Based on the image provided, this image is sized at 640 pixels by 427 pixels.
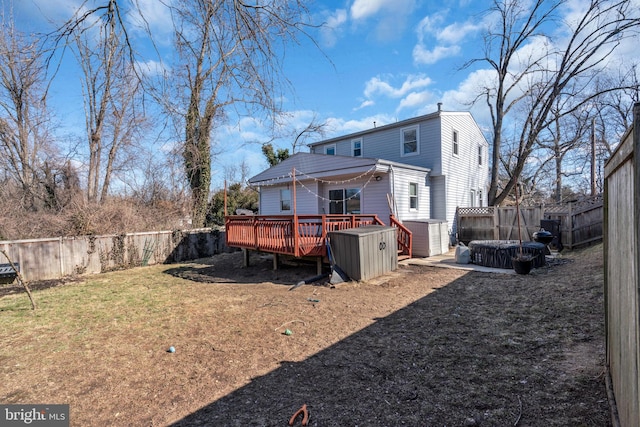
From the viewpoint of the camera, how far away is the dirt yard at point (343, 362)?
2.64 m

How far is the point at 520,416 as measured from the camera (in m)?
2.45

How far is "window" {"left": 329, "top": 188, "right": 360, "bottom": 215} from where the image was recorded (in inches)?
504

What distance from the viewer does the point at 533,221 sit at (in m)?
12.2

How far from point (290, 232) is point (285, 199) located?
713 centimetres

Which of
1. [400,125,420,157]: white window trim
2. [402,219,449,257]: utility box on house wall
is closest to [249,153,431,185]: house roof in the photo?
[400,125,420,157]: white window trim

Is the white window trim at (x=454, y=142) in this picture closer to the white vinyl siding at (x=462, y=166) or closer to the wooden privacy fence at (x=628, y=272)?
the white vinyl siding at (x=462, y=166)

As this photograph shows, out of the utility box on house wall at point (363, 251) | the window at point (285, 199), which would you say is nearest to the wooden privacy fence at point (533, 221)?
the utility box on house wall at point (363, 251)

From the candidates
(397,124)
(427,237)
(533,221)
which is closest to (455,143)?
(397,124)

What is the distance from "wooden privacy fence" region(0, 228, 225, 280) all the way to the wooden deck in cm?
355

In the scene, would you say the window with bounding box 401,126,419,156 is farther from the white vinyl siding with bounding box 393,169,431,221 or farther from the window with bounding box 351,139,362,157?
the window with bounding box 351,139,362,157

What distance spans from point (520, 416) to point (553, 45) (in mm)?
19757

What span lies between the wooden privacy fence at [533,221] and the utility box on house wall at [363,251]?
7.30 meters

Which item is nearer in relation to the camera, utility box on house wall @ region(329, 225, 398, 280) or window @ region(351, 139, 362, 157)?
utility box on house wall @ region(329, 225, 398, 280)

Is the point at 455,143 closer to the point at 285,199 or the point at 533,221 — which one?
the point at 533,221
